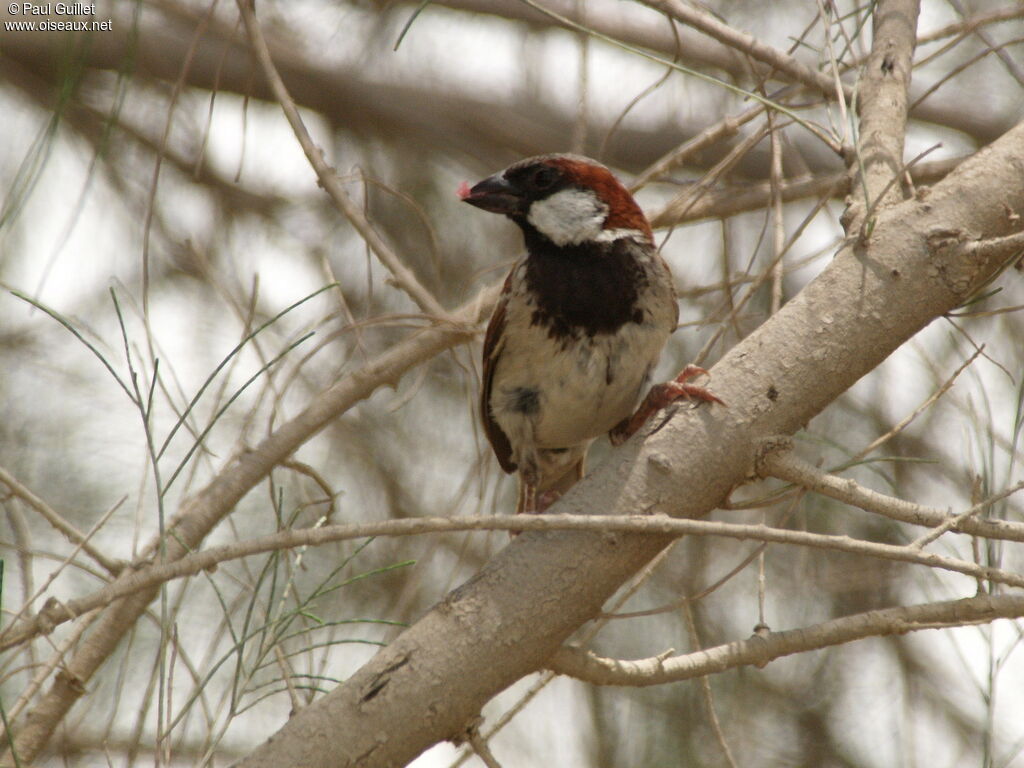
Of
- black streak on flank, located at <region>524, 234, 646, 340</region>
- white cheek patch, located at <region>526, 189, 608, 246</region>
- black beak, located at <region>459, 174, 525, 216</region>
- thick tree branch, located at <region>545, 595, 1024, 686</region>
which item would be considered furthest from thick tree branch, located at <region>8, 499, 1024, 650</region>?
black beak, located at <region>459, 174, 525, 216</region>

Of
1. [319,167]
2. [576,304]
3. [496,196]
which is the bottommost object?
[319,167]

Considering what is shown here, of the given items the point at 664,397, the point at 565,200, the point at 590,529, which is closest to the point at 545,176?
the point at 565,200

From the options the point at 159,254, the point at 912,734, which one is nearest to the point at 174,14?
the point at 159,254

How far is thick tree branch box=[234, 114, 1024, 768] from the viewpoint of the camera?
1792 millimetres

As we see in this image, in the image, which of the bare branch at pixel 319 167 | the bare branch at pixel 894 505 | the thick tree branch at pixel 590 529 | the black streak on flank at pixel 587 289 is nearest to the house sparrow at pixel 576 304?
the black streak on flank at pixel 587 289

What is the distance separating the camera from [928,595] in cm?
346

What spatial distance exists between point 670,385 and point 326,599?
2041 millimetres

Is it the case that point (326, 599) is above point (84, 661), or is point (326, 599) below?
above

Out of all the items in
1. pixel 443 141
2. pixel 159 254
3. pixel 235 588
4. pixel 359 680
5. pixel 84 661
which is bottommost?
pixel 359 680

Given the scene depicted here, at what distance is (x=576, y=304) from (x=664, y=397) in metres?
0.35

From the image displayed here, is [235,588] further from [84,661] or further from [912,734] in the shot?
[912,734]

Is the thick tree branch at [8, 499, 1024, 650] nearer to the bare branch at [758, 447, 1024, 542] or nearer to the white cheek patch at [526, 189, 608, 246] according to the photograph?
the bare branch at [758, 447, 1024, 542]

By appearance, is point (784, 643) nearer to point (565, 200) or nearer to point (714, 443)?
point (714, 443)

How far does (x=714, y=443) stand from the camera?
1.97m
